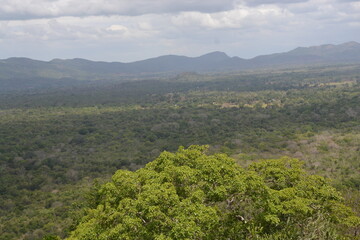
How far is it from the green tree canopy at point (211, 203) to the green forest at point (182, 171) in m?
0.06

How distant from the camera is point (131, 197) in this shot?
1680 centimetres

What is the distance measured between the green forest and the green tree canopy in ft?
0.20

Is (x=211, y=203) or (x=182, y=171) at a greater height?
(x=182, y=171)

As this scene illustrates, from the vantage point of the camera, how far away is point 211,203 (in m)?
18.1

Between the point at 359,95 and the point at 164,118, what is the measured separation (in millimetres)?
61353

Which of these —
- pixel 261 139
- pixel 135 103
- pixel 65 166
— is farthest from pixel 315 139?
pixel 135 103

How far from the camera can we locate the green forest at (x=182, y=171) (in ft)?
51.3

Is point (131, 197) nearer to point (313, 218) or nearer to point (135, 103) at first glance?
point (313, 218)

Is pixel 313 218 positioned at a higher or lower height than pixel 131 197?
lower

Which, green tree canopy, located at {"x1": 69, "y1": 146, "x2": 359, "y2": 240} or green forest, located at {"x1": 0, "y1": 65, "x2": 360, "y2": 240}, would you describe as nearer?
green tree canopy, located at {"x1": 69, "y1": 146, "x2": 359, "y2": 240}

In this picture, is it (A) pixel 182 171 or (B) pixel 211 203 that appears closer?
(A) pixel 182 171

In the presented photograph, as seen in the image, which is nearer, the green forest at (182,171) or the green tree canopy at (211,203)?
the green tree canopy at (211,203)

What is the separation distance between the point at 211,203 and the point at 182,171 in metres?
2.69

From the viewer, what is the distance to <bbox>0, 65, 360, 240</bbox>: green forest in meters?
15.6
